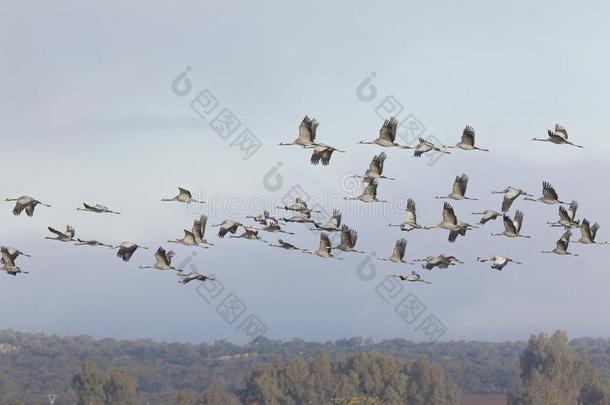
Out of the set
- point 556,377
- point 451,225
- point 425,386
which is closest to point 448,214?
point 451,225

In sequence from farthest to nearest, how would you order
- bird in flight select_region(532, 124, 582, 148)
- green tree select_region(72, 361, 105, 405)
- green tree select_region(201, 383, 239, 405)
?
green tree select_region(72, 361, 105, 405), green tree select_region(201, 383, 239, 405), bird in flight select_region(532, 124, 582, 148)

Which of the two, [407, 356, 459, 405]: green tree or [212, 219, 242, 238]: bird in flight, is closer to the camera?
[212, 219, 242, 238]: bird in flight

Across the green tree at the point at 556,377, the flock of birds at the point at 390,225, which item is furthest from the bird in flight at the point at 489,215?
the green tree at the point at 556,377

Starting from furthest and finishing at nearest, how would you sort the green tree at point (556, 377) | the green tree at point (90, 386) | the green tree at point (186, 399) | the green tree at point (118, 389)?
1. the green tree at point (118, 389)
2. the green tree at point (90, 386)
3. the green tree at point (186, 399)
4. the green tree at point (556, 377)

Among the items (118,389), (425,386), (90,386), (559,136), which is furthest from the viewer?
(118,389)

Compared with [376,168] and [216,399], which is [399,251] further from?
[216,399]

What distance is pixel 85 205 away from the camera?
58.2 metres

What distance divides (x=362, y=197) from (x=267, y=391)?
115 m

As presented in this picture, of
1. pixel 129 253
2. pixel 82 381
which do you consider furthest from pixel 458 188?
pixel 82 381

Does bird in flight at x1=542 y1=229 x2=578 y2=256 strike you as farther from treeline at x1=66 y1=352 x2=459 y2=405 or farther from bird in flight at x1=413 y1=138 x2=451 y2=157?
treeline at x1=66 y1=352 x2=459 y2=405

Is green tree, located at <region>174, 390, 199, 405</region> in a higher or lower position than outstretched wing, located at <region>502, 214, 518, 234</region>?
higher

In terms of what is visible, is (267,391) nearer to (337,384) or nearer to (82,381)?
(337,384)

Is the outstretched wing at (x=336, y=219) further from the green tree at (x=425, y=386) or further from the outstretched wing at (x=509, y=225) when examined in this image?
the green tree at (x=425, y=386)

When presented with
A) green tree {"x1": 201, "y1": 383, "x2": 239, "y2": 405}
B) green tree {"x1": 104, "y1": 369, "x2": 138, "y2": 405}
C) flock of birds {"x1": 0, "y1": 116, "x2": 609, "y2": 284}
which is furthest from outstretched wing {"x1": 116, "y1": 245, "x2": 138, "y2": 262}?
green tree {"x1": 104, "y1": 369, "x2": 138, "y2": 405}
